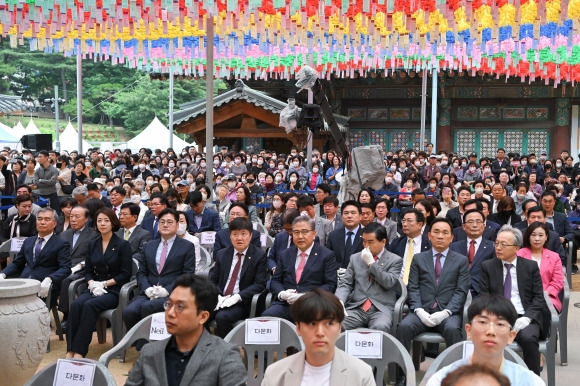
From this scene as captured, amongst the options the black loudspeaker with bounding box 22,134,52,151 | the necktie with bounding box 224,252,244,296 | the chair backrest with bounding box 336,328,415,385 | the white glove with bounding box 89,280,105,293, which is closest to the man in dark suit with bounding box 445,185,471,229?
the necktie with bounding box 224,252,244,296

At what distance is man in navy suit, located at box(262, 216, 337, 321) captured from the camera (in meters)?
6.41

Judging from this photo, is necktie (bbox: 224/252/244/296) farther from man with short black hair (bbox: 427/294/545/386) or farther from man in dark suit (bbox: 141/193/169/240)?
man with short black hair (bbox: 427/294/545/386)

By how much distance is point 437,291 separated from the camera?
20.3 feet

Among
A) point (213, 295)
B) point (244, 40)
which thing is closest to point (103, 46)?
point (244, 40)

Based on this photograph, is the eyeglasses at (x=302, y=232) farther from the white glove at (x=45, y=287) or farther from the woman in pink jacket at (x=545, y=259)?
the white glove at (x=45, y=287)

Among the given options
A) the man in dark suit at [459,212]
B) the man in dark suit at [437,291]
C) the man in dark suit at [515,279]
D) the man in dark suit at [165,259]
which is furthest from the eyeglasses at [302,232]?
the man in dark suit at [459,212]

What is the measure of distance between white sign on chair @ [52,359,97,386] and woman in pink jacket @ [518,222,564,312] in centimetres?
400

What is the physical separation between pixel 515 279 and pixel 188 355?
324cm

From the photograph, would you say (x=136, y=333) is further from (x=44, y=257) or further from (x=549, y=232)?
(x=549, y=232)

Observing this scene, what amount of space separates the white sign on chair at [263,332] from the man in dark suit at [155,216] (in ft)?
12.3

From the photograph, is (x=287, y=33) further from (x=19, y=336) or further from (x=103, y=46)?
(x=19, y=336)

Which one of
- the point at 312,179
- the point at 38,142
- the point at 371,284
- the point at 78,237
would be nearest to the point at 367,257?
the point at 371,284

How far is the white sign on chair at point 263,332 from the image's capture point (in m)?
4.92

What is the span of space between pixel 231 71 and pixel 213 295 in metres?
19.4
